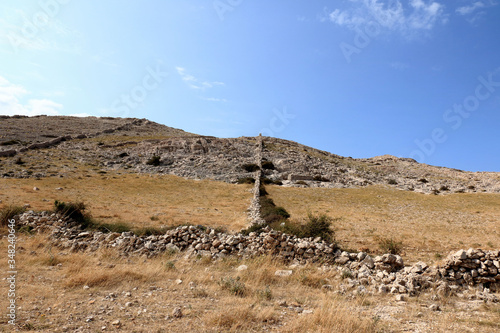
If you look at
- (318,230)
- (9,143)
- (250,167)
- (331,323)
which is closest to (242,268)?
(331,323)

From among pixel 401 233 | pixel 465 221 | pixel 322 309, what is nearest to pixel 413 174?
pixel 465 221

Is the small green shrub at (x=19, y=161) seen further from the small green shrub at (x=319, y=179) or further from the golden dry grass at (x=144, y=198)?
the small green shrub at (x=319, y=179)

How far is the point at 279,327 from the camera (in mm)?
5746

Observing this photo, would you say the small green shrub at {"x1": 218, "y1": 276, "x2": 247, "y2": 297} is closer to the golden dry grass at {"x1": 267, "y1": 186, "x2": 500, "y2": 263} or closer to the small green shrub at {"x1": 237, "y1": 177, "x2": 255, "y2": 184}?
the golden dry grass at {"x1": 267, "y1": 186, "x2": 500, "y2": 263}

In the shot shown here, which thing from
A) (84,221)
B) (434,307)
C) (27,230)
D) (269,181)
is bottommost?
(27,230)

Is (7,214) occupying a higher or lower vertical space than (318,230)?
lower

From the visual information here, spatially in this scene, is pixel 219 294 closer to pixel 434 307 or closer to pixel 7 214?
pixel 434 307

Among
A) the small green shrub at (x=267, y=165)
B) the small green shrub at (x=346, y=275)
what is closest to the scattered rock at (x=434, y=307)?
the small green shrub at (x=346, y=275)

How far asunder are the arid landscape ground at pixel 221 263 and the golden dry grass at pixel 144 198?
0.13 m

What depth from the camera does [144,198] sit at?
1133 inches

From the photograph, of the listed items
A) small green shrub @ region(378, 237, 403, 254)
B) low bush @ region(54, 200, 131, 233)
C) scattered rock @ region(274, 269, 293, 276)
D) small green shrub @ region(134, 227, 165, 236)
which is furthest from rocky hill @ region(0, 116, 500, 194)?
scattered rock @ region(274, 269, 293, 276)

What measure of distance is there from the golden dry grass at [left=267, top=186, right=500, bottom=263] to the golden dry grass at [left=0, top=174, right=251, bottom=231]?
18.9ft

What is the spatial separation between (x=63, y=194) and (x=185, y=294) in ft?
81.7

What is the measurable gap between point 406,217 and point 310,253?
16.9 m
